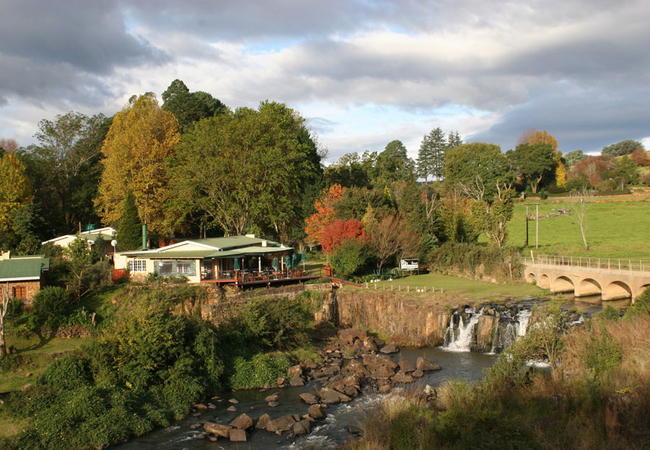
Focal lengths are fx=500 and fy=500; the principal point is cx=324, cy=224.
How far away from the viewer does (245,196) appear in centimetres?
5347

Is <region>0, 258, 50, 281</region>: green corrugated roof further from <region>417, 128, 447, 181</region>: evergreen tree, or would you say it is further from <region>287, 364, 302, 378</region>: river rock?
<region>417, 128, 447, 181</region>: evergreen tree

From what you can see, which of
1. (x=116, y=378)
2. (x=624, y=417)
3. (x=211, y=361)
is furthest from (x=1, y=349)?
(x=624, y=417)

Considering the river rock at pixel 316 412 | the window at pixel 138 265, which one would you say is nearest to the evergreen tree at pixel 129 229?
the window at pixel 138 265

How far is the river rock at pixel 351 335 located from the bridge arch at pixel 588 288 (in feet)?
62.2

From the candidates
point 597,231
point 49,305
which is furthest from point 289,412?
point 597,231

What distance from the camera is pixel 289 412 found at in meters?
22.5

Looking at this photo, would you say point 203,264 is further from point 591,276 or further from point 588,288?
point 588,288

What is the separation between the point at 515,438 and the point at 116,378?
Result: 18.7m

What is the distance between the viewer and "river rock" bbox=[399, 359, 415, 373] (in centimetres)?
2686

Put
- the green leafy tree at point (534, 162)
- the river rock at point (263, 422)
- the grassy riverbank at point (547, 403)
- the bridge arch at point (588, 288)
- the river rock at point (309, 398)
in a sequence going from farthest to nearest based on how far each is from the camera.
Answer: the green leafy tree at point (534, 162)
the bridge arch at point (588, 288)
the river rock at point (309, 398)
the river rock at point (263, 422)
the grassy riverbank at point (547, 403)

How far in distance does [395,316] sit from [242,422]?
17.2m

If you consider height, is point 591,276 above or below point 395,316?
Result: above

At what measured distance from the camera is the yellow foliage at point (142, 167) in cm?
5416

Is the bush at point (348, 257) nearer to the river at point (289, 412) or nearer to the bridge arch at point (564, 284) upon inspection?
the river at point (289, 412)
